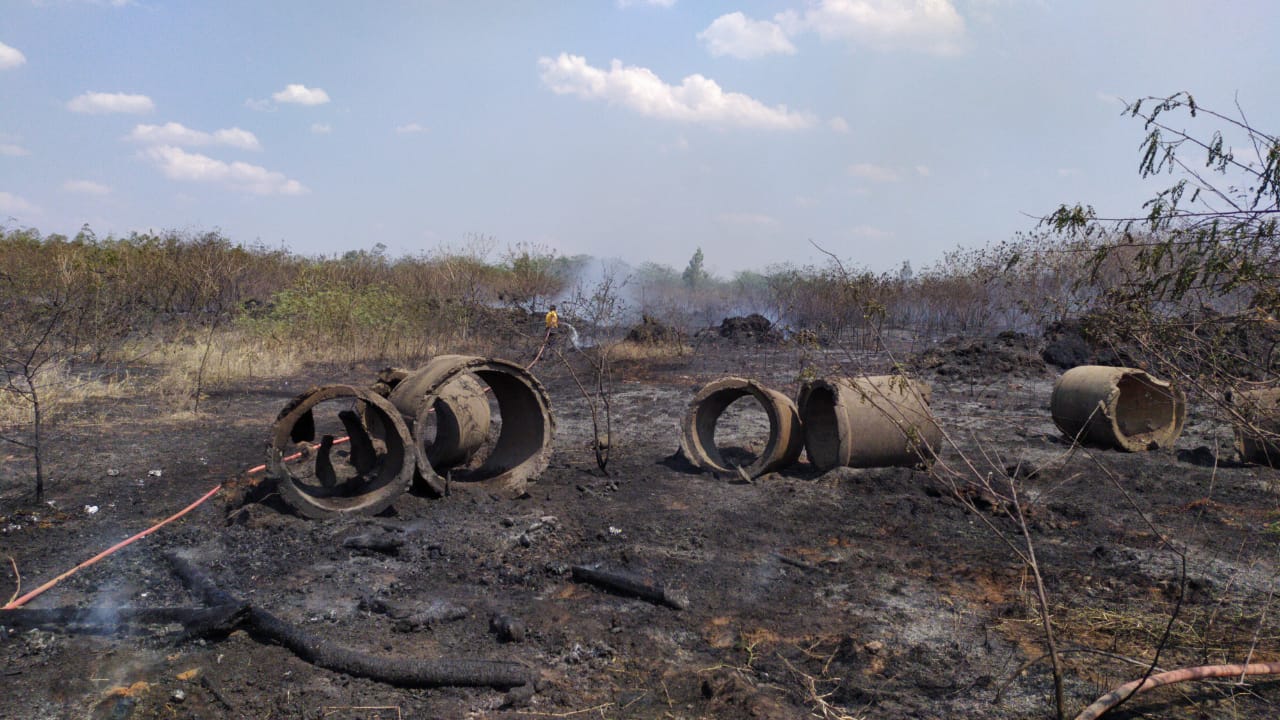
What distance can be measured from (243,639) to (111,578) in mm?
1399

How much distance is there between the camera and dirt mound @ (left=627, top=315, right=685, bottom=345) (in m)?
18.5

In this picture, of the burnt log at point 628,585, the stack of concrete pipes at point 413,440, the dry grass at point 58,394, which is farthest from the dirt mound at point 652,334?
the burnt log at point 628,585

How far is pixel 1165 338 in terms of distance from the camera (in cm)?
400

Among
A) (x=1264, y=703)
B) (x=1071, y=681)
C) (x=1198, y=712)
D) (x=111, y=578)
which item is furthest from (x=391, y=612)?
(x=1264, y=703)

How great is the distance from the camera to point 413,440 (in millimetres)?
6414

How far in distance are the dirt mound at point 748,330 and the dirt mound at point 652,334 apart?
223 centimetres

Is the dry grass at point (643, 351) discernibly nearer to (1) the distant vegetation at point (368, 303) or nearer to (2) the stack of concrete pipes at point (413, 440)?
(1) the distant vegetation at point (368, 303)

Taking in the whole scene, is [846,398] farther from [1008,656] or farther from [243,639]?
[243,639]

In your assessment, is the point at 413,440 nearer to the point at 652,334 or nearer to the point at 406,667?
the point at 406,667

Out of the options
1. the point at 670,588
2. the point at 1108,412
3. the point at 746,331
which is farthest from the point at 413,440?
the point at 746,331

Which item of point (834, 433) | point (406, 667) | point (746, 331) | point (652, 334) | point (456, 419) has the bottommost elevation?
point (406, 667)

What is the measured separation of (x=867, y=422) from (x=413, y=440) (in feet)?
13.8

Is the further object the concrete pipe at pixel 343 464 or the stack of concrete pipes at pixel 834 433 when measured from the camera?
the stack of concrete pipes at pixel 834 433

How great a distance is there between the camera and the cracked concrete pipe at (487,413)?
6.60m
